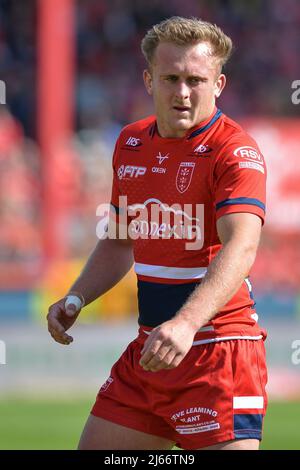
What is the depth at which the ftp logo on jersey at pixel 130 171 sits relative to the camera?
461 centimetres

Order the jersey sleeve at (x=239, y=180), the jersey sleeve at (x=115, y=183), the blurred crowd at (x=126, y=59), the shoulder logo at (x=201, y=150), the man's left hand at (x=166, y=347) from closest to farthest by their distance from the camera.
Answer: the man's left hand at (x=166, y=347) < the jersey sleeve at (x=239, y=180) < the shoulder logo at (x=201, y=150) < the jersey sleeve at (x=115, y=183) < the blurred crowd at (x=126, y=59)

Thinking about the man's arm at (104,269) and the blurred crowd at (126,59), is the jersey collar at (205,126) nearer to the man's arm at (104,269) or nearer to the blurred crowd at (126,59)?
the man's arm at (104,269)

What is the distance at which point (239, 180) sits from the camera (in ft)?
13.8

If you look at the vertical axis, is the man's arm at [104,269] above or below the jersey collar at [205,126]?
below

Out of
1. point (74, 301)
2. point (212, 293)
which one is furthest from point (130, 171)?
point (212, 293)

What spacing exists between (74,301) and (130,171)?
0.59 metres

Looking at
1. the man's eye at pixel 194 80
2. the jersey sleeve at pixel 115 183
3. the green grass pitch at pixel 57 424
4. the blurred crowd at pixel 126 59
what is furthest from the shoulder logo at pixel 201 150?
the blurred crowd at pixel 126 59

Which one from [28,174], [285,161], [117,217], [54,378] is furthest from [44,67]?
[117,217]

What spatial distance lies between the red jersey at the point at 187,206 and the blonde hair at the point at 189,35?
269 mm

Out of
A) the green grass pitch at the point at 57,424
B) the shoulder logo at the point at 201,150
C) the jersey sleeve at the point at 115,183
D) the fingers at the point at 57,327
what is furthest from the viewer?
the green grass pitch at the point at 57,424

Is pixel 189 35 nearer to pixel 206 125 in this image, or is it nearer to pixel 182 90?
pixel 182 90
